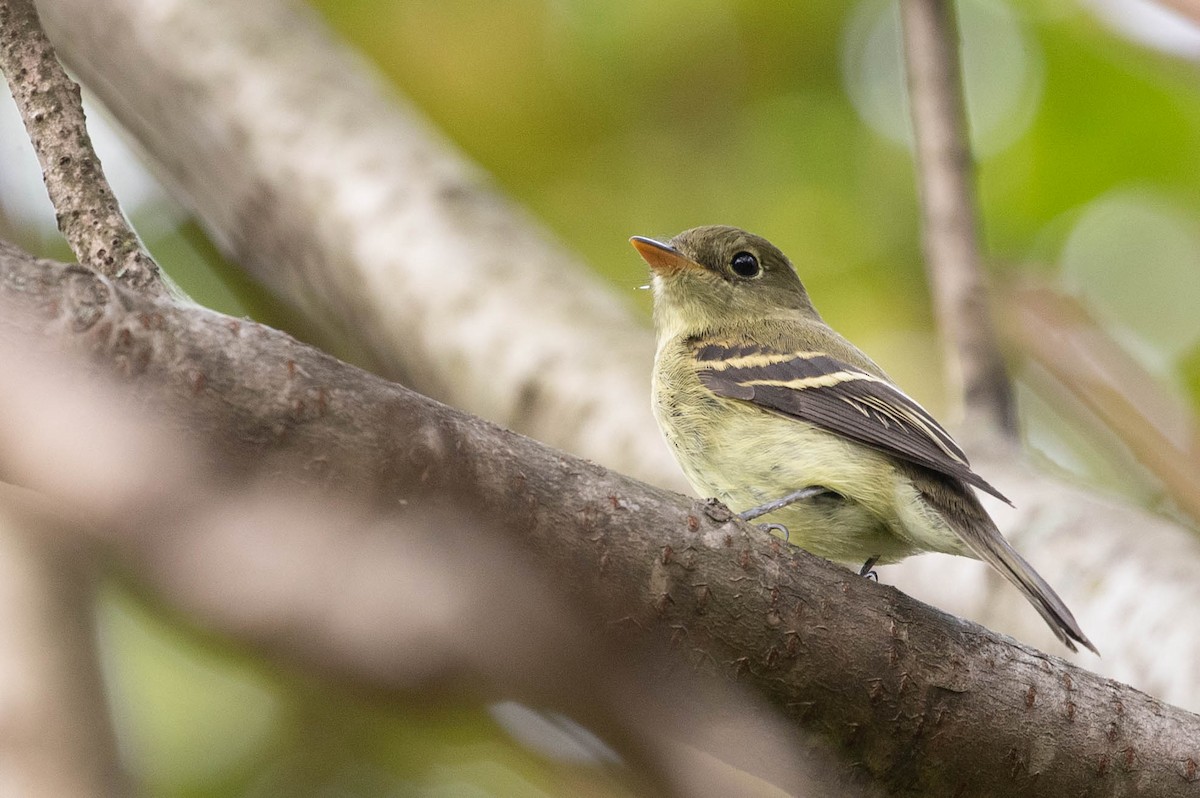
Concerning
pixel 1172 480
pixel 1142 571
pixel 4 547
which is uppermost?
pixel 1142 571

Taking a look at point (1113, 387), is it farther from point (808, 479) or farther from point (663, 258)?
point (663, 258)

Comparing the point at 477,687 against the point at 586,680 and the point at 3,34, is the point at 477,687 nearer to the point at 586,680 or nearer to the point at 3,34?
the point at 586,680

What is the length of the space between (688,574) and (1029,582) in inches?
54.8

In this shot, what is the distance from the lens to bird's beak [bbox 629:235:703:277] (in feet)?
15.8

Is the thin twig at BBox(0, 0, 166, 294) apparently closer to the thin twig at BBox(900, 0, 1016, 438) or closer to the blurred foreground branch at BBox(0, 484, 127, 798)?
the blurred foreground branch at BBox(0, 484, 127, 798)

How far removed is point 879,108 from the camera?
6.14m

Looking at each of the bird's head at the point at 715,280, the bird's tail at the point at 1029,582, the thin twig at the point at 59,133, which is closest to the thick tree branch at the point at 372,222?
the bird's head at the point at 715,280

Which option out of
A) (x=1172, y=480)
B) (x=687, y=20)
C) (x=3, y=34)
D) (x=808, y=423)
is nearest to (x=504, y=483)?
(x=3, y=34)

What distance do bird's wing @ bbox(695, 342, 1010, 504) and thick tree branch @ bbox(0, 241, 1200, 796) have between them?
0.92 meters

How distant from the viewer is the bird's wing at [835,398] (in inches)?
136

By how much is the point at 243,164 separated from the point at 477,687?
13.5 ft

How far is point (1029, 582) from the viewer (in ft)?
9.84

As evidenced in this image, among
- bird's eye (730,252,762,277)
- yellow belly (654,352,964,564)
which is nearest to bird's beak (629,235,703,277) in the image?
bird's eye (730,252,762,277)

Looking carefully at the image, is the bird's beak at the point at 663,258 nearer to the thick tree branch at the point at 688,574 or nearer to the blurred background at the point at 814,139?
the blurred background at the point at 814,139
